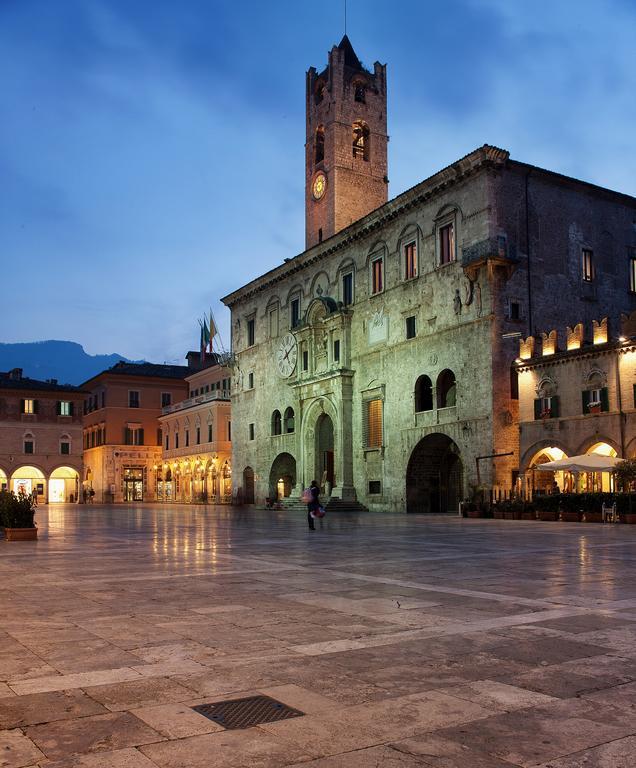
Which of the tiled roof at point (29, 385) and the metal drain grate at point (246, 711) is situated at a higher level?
the tiled roof at point (29, 385)

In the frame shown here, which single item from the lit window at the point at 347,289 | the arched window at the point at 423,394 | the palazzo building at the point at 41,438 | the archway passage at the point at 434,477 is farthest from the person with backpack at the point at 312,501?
the palazzo building at the point at 41,438

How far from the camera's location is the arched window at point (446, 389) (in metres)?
37.4

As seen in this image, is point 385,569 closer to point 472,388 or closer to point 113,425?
point 472,388

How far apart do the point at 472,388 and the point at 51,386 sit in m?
49.8

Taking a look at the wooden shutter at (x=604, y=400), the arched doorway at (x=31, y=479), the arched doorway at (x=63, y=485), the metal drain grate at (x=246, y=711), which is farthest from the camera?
the arched doorway at (x=63, y=485)

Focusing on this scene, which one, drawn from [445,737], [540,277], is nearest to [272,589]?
[445,737]

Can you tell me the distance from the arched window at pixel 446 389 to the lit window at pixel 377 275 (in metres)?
7.12

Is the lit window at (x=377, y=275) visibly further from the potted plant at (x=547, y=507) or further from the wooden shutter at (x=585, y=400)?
the potted plant at (x=547, y=507)

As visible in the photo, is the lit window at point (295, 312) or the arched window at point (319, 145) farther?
the arched window at point (319, 145)

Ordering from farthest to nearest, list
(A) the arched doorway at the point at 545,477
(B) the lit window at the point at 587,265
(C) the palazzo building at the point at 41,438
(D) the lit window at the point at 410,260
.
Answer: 1. (C) the palazzo building at the point at 41,438
2. (D) the lit window at the point at 410,260
3. (B) the lit window at the point at 587,265
4. (A) the arched doorway at the point at 545,477

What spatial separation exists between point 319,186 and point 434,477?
2384 centimetres

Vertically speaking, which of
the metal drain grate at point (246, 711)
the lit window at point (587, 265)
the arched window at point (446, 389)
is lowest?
the metal drain grate at point (246, 711)

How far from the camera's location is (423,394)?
3934 centimetres

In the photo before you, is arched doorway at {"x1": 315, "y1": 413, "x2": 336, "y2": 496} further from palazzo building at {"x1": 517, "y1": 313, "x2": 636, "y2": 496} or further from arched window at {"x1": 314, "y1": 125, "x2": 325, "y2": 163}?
arched window at {"x1": 314, "y1": 125, "x2": 325, "y2": 163}
